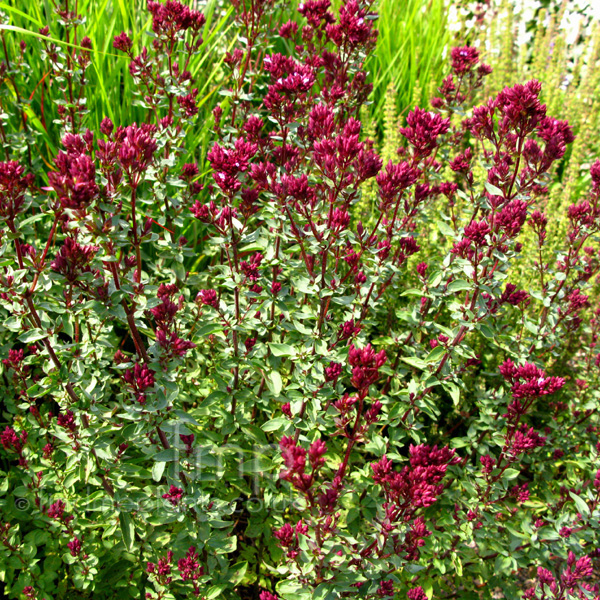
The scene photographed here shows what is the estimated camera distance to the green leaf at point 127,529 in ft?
7.73

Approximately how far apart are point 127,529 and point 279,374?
1042 millimetres

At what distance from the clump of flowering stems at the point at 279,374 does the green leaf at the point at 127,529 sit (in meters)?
0.02

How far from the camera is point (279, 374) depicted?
270cm

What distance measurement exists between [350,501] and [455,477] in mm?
708

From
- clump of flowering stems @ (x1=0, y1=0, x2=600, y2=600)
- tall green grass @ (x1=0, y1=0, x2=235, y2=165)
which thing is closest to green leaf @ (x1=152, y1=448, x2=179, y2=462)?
clump of flowering stems @ (x1=0, y1=0, x2=600, y2=600)

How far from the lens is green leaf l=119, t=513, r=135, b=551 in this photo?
2.36m

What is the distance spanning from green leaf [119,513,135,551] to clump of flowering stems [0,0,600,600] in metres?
0.02

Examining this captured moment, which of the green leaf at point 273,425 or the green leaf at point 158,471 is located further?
the green leaf at point 273,425

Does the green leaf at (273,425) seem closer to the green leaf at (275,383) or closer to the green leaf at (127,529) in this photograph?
the green leaf at (275,383)

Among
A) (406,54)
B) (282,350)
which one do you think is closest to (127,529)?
(282,350)

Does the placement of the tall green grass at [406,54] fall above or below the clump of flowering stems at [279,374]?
above

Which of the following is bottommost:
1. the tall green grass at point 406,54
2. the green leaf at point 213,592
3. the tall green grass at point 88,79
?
the green leaf at point 213,592

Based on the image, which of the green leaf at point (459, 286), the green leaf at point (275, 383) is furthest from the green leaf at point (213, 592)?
the green leaf at point (459, 286)

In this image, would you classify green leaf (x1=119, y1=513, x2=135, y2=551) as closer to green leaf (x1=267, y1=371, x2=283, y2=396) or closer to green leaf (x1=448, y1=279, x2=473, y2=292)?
green leaf (x1=267, y1=371, x2=283, y2=396)
